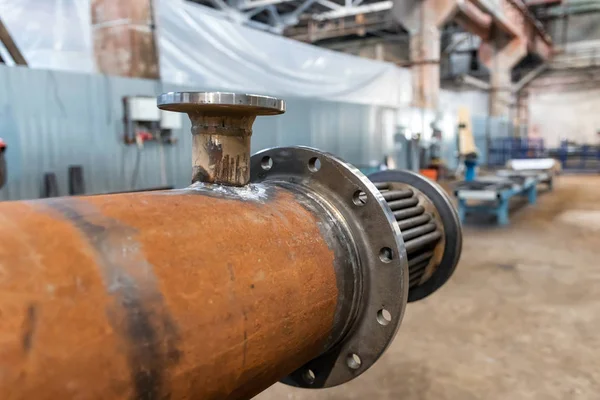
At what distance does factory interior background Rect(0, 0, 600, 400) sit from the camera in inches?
63.9

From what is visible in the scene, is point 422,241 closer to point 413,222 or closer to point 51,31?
point 413,222

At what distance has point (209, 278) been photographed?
1.68 feet

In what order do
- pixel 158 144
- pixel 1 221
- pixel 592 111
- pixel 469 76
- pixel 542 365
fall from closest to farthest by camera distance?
pixel 1 221
pixel 542 365
pixel 158 144
pixel 469 76
pixel 592 111

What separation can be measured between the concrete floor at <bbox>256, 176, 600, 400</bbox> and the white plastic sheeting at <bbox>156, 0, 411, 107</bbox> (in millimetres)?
2423

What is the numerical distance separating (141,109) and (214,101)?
247 cm

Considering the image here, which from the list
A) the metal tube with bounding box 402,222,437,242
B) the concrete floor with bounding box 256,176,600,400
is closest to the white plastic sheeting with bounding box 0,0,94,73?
the concrete floor with bounding box 256,176,600,400

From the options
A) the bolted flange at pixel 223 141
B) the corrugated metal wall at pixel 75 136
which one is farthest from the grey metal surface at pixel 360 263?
the corrugated metal wall at pixel 75 136

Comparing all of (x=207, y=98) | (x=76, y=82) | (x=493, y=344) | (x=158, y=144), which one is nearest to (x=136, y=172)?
(x=158, y=144)

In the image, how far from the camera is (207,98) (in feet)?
2.05

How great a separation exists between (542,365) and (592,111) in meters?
12.3

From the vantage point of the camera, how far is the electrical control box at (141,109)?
2.88 metres

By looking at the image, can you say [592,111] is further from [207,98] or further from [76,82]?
[207,98]

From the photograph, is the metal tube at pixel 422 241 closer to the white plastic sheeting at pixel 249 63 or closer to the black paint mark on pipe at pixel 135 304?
the black paint mark on pipe at pixel 135 304

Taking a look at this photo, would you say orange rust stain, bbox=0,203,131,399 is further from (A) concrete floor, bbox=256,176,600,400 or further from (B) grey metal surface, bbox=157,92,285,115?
(A) concrete floor, bbox=256,176,600,400
